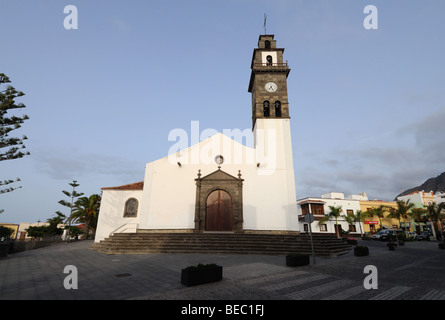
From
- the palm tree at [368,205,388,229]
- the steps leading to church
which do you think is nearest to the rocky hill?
the palm tree at [368,205,388,229]

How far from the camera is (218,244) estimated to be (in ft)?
48.6

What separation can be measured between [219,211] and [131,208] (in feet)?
26.7

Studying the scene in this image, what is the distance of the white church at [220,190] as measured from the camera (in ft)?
58.0

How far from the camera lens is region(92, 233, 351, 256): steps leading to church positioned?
553 inches

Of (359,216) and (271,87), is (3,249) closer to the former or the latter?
(271,87)

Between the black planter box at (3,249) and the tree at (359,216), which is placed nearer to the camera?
the black planter box at (3,249)

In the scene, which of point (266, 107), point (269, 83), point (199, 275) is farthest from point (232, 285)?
point (269, 83)

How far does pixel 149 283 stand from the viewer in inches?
270

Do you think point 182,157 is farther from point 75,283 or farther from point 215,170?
point 75,283

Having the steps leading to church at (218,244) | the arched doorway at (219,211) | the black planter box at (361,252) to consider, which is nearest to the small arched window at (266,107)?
the arched doorway at (219,211)

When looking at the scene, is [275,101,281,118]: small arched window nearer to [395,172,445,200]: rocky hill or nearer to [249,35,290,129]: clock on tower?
[249,35,290,129]: clock on tower

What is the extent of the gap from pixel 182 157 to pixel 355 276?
578 inches

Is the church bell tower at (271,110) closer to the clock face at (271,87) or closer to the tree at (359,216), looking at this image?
the clock face at (271,87)
